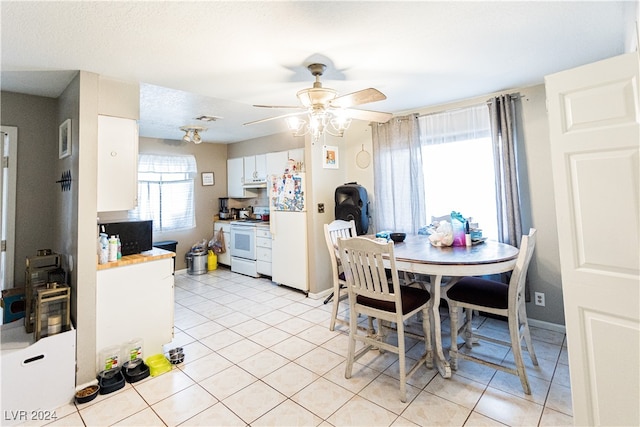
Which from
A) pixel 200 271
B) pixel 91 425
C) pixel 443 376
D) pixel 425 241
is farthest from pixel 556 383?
pixel 200 271

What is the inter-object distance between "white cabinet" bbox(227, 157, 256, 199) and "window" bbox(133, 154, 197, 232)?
67 cm

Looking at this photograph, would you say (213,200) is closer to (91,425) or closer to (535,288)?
(91,425)

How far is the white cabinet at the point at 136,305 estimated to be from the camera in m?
2.11

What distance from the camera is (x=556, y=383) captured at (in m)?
1.93

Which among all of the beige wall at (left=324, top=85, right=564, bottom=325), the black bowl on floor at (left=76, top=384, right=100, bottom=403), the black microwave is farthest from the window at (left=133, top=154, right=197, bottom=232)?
the beige wall at (left=324, top=85, right=564, bottom=325)

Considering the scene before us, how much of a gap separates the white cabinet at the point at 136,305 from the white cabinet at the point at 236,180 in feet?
9.67

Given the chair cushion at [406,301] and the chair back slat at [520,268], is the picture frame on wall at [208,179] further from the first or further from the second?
the chair back slat at [520,268]

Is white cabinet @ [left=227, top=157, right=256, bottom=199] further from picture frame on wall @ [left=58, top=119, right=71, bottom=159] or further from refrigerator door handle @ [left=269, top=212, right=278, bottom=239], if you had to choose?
picture frame on wall @ [left=58, top=119, right=71, bottom=159]

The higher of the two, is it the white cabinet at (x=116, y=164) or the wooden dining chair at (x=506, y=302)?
the white cabinet at (x=116, y=164)

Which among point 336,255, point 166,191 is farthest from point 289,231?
point 166,191

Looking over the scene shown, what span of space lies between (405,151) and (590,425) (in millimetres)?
2790

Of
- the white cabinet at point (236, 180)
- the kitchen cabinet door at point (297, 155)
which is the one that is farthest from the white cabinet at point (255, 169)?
the kitchen cabinet door at point (297, 155)

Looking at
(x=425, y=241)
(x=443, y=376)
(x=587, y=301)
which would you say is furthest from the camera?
(x=425, y=241)

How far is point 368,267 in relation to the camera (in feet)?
6.46
